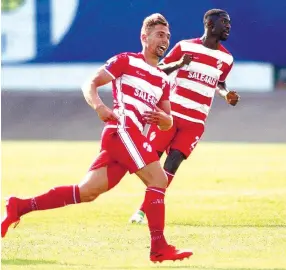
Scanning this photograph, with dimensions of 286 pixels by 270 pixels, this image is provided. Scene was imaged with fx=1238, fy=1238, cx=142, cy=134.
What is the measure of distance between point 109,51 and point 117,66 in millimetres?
17235

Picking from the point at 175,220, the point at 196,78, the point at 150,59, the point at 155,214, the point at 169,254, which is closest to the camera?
the point at 169,254

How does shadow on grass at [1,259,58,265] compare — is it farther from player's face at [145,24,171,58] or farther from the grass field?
player's face at [145,24,171,58]

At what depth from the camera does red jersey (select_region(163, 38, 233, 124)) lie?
12086 millimetres

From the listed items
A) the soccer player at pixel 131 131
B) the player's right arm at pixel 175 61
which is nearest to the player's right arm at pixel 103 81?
the soccer player at pixel 131 131

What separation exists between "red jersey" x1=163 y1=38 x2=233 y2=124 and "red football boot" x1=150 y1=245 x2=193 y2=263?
3294 millimetres

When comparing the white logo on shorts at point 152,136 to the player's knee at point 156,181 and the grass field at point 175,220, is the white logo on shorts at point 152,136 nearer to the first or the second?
the grass field at point 175,220

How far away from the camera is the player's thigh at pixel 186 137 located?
11844 millimetres

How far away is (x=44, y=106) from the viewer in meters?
27.7

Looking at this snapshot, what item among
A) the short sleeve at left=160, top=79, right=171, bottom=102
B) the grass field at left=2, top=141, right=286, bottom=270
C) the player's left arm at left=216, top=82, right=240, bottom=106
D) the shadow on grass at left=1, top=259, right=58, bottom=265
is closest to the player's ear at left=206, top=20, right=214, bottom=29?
the player's left arm at left=216, top=82, right=240, bottom=106

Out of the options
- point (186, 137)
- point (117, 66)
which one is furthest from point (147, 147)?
point (186, 137)

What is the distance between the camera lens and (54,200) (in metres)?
9.46

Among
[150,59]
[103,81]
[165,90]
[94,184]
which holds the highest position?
[150,59]

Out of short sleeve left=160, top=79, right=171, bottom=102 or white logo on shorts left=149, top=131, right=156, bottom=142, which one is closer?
short sleeve left=160, top=79, right=171, bottom=102

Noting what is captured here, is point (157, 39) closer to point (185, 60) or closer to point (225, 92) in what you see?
point (185, 60)
